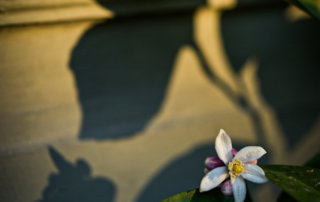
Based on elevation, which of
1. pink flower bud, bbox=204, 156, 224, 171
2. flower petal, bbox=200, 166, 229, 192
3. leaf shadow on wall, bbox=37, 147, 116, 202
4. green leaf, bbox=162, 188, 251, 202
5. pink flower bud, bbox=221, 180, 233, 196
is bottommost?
leaf shadow on wall, bbox=37, 147, 116, 202

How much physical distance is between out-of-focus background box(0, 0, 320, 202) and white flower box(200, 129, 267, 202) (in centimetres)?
48

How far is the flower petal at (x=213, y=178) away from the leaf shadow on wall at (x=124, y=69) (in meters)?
0.49

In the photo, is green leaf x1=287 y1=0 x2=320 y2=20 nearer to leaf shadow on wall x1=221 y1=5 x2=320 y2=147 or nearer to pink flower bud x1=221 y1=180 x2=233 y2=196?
→ leaf shadow on wall x1=221 y1=5 x2=320 y2=147

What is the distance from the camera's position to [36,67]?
85 centimetres

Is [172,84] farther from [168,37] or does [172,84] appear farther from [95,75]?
[95,75]

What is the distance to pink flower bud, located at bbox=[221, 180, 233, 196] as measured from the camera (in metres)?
0.59

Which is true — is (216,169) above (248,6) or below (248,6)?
below

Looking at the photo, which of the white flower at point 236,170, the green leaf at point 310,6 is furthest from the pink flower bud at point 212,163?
the green leaf at point 310,6

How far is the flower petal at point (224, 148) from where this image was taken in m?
0.61

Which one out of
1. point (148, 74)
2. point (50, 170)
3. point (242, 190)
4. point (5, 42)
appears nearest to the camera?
point (242, 190)

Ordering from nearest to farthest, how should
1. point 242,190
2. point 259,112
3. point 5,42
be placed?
point 242,190, point 5,42, point 259,112

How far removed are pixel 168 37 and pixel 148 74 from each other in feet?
0.52

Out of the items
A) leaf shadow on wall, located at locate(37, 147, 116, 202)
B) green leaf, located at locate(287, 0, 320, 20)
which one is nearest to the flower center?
green leaf, located at locate(287, 0, 320, 20)

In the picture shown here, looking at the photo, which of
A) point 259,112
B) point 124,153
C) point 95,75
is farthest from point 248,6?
point 124,153
